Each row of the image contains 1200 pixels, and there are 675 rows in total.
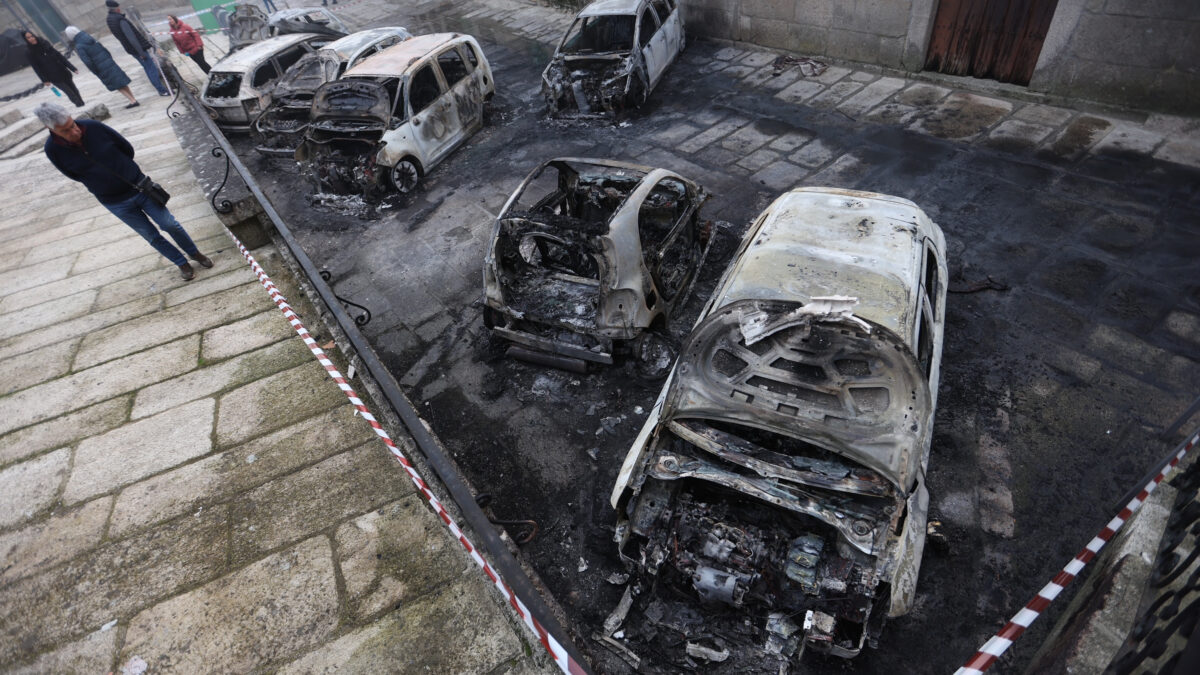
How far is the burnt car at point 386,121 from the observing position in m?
8.57

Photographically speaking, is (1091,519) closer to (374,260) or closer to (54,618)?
(54,618)

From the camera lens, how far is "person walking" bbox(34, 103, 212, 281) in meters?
5.34

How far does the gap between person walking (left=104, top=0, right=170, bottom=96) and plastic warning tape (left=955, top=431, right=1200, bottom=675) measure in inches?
715

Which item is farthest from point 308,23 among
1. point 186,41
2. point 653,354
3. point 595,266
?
point 653,354

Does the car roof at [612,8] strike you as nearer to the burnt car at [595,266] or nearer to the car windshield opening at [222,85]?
the burnt car at [595,266]

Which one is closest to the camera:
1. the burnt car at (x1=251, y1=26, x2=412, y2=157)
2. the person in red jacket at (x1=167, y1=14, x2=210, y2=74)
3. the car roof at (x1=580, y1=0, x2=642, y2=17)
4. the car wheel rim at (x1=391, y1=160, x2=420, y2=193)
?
the car wheel rim at (x1=391, y1=160, x2=420, y2=193)

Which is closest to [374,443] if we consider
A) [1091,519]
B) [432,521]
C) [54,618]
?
[432,521]

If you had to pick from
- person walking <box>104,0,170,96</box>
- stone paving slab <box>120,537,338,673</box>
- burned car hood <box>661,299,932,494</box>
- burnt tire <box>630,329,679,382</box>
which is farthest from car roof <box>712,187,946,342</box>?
person walking <box>104,0,170,96</box>

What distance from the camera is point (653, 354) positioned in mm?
5418

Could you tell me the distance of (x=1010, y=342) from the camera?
513 centimetres

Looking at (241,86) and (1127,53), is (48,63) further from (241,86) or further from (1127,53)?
(1127,53)

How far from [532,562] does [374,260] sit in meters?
5.24

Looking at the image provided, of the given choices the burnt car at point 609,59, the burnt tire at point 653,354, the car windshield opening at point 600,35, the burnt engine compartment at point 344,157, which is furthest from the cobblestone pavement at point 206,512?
the car windshield opening at point 600,35

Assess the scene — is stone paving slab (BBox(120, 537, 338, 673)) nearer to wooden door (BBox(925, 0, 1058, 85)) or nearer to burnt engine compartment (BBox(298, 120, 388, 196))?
burnt engine compartment (BBox(298, 120, 388, 196))
